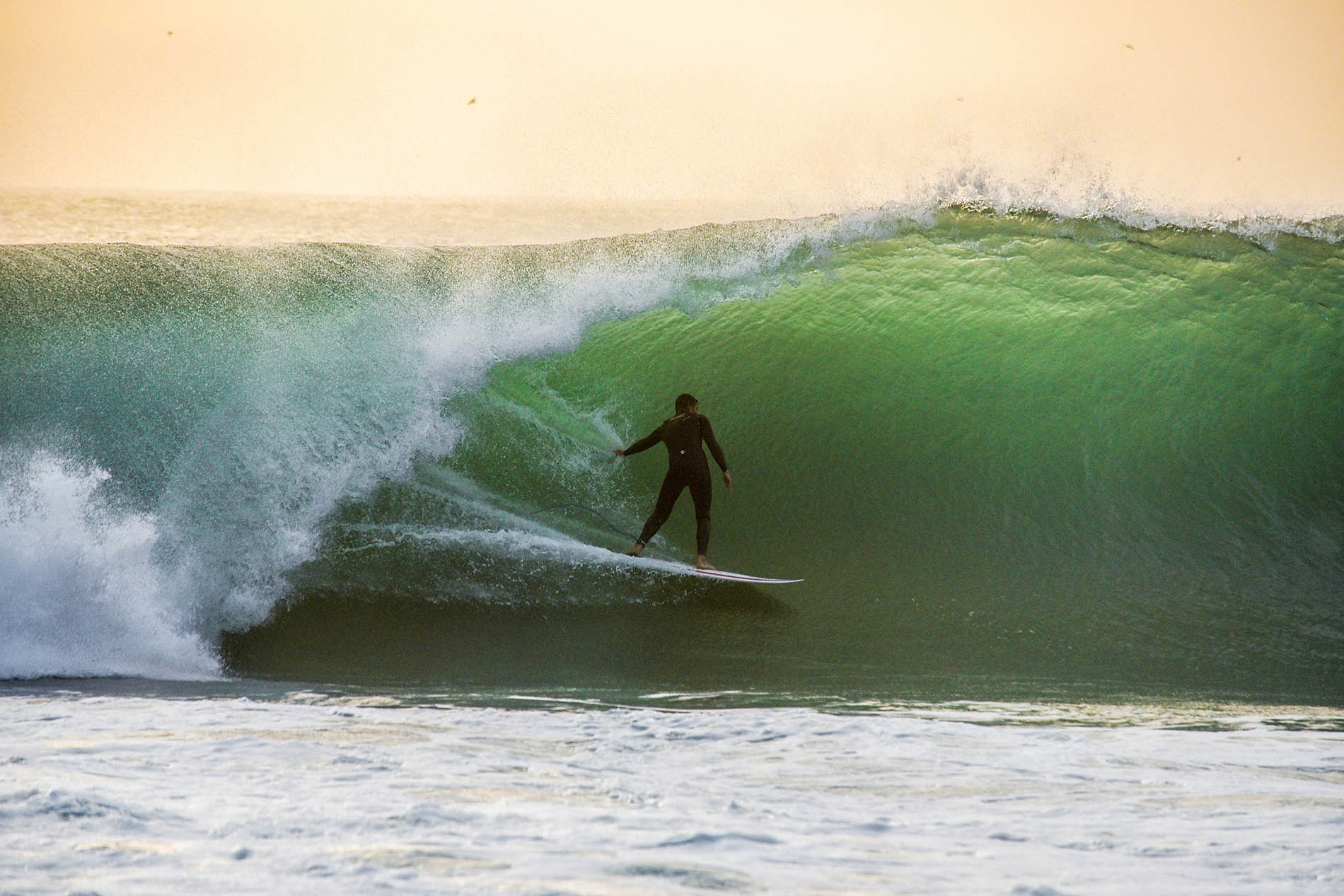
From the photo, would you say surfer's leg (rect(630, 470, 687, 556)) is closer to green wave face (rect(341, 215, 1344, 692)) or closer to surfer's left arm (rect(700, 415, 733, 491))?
surfer's left arm (rect(700, 415, 733, 491))

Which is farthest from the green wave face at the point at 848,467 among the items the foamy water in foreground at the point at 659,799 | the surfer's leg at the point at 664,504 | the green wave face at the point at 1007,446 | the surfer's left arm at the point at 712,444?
the foamy water in foreground at the point at 659,799

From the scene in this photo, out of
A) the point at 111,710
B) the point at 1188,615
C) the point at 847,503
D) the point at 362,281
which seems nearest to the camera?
the point at 111,710

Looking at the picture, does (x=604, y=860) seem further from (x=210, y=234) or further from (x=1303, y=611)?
(x=210, y=234)

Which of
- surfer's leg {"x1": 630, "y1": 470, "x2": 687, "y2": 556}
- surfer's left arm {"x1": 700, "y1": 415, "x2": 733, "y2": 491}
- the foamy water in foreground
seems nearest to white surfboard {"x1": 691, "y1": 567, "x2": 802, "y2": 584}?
surfer's leg {"x1": 630, "y1": 470, "x2": 687, "y2": 556}

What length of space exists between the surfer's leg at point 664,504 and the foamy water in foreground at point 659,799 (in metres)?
1.68

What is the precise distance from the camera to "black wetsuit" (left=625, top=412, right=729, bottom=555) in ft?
17.1

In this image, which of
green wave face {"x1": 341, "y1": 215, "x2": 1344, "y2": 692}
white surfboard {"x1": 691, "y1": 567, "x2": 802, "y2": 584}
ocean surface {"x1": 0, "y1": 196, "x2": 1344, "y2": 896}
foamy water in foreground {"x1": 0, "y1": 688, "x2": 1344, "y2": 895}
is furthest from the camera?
white surfboard {"x1": 691, "y1": 567, "x2": 802, "y2": 584}

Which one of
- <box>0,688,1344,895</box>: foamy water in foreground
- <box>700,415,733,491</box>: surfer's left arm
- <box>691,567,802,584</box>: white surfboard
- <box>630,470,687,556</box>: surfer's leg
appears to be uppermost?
<box>700,415,733,491</box>: surfer's left arm

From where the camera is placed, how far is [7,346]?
6.74 metres

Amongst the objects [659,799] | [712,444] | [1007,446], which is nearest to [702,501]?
[712,444]

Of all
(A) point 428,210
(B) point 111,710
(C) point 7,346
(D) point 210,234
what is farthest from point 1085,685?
(A) point 428,210

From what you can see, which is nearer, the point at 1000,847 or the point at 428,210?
the point at 1000,847

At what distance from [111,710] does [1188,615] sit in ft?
15.1

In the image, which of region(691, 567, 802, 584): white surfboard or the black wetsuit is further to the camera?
the black wetsuit
